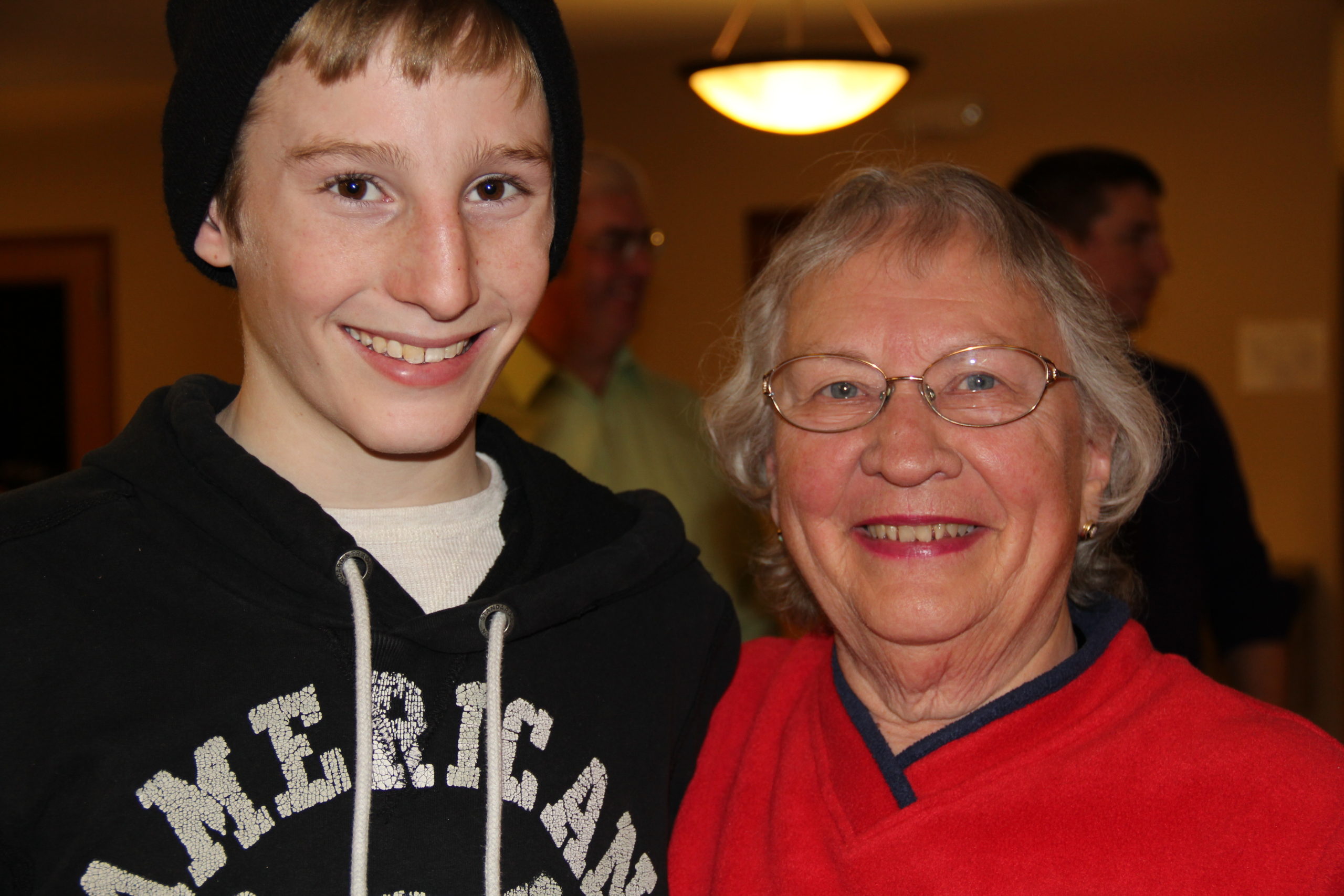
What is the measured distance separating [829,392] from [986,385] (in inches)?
7.7

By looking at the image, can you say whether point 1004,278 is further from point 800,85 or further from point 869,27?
point 869,27

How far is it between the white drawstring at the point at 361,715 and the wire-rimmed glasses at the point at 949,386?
60 cm

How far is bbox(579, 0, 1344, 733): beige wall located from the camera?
206 inches

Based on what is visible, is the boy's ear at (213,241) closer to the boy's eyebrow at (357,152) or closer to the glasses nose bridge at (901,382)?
the boy's eyebrow at (357,152)

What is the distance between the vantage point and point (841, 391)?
1.51 meters

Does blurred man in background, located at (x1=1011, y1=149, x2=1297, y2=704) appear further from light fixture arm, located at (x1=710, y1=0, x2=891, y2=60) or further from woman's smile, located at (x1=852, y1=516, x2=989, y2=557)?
light fixture arm, located at (x1=710, y1=0, x2=891, y2=60)

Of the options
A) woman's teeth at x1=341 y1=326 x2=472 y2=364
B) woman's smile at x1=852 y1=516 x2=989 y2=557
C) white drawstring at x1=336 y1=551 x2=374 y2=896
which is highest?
woman's teeth at x1=341 y1=326 x2=472 y2=364

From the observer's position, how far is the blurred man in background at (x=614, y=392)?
273cm

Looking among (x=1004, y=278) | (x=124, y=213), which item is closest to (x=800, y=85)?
(x=1004, y=278)

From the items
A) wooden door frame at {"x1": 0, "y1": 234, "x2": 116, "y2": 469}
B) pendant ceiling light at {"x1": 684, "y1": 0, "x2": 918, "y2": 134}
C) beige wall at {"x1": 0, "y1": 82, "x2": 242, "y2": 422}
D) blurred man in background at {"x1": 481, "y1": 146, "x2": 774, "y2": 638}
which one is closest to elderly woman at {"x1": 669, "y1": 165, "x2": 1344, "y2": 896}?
blurred man in background at {"x1": 481, "y1": 146, "x2": 774, "y2": 638}

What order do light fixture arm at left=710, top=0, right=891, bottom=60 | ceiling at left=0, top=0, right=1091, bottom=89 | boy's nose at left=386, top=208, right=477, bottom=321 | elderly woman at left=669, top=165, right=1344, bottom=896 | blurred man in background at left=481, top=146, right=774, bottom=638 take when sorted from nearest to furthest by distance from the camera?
boy's nose at left=386, top=208, right=477, bottom=321, elderly woman at left=669, top=165, right=1344, bottom=896, blurred man in background at left=481, top=146, right=774, bottom=638, ceiling at left=0, top=0, right=1091, bottom=89, light fixture arm at left=710, top=0, right=891, bottom=60

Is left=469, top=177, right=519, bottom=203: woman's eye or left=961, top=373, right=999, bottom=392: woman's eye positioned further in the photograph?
left=961, top=373, right=999, bottom=392: woman's eye

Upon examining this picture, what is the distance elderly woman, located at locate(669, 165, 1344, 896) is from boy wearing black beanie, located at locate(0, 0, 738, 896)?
0.28 m

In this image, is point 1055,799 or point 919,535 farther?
point 919,535
